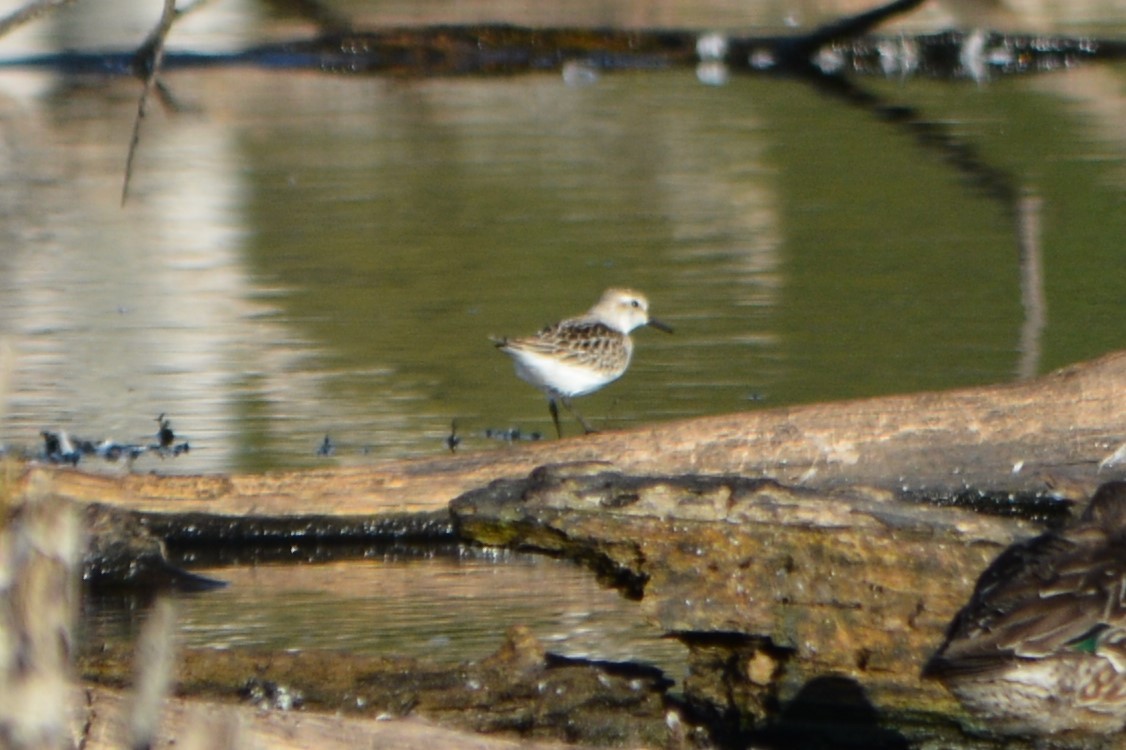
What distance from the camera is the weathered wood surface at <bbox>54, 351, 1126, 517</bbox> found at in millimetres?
6094

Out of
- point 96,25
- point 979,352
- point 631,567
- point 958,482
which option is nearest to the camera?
point 631,567

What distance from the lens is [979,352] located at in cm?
888

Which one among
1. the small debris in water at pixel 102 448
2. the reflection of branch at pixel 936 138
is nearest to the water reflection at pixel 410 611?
the small debris in water at pixel 102 448

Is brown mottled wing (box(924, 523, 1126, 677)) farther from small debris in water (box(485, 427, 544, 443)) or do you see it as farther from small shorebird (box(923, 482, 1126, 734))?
small debris in water (box(485, 427, 544, 443))

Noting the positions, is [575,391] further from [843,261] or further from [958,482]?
[843,261]

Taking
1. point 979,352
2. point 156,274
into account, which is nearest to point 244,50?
point 156,274

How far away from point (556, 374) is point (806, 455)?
1538mm

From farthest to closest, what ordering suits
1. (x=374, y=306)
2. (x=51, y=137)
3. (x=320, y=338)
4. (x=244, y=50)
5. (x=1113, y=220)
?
(x=244, y=50) → (x=51, y=137) → (x=1113, y=220) → (x=374, y=306) → (x=320, y=338)

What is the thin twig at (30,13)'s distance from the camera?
205 inches

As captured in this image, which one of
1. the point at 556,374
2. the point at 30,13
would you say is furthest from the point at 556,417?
the point at 30,13

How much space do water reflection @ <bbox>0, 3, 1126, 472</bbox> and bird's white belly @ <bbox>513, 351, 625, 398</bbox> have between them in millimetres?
361

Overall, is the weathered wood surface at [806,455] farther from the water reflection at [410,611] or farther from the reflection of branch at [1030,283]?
the reflection of branch at [1030,283]

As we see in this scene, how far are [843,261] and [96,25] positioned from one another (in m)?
16.2

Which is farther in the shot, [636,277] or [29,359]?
[636,277]
